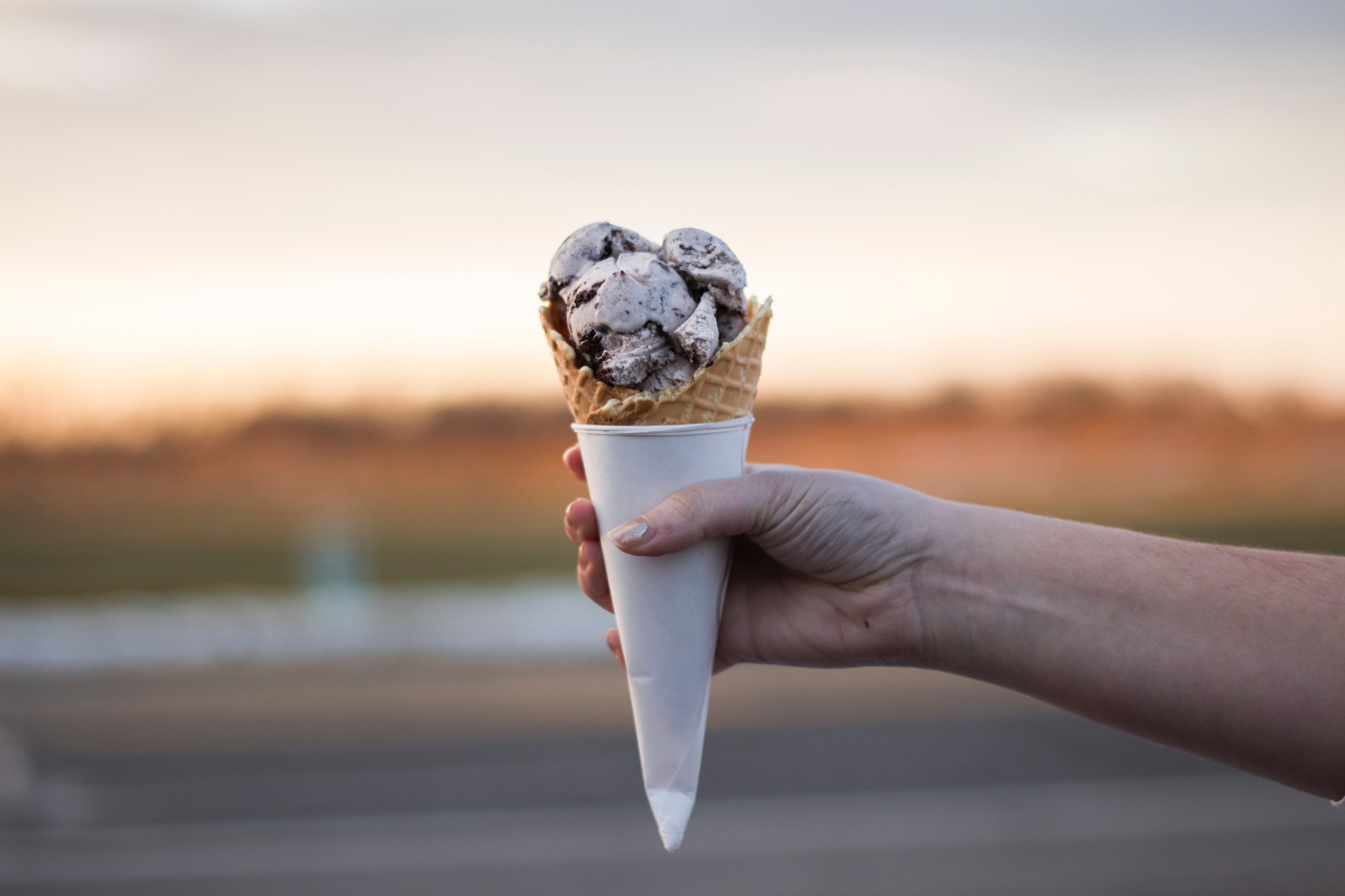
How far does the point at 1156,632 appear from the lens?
6.04ft

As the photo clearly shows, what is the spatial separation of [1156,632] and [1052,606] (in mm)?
200

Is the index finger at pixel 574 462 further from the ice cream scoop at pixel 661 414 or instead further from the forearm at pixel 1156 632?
the forearm at pixel 1156 632

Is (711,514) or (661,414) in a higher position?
(661,414)

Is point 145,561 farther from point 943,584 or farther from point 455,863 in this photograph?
point 943,584

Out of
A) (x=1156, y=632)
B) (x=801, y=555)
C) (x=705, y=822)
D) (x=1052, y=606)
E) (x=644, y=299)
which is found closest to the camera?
(x=644, y=299)

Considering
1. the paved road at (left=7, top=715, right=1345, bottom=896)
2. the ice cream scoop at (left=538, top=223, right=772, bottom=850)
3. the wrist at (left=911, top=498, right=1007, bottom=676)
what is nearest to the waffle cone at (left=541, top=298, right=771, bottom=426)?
the ice cream scoop at (left=538, top=223, right=772, bottom=850)

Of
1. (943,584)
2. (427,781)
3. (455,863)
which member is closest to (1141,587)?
(943,584)

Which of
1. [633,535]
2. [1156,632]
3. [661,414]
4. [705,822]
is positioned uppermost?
[661,414]

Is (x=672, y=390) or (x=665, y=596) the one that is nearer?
(x=672, y=390)

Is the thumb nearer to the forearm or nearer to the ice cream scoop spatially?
the ice cream scoop

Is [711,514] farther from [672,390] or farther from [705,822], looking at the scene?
[705,822]

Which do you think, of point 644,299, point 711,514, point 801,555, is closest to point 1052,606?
point 801,555

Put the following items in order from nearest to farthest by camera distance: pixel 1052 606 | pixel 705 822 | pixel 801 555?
1. pixel 1052 606
2. pixel 801 555
3. pixel 705 822

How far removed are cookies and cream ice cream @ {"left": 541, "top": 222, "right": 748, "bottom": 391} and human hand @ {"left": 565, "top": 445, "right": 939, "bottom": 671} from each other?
10.7 inches
